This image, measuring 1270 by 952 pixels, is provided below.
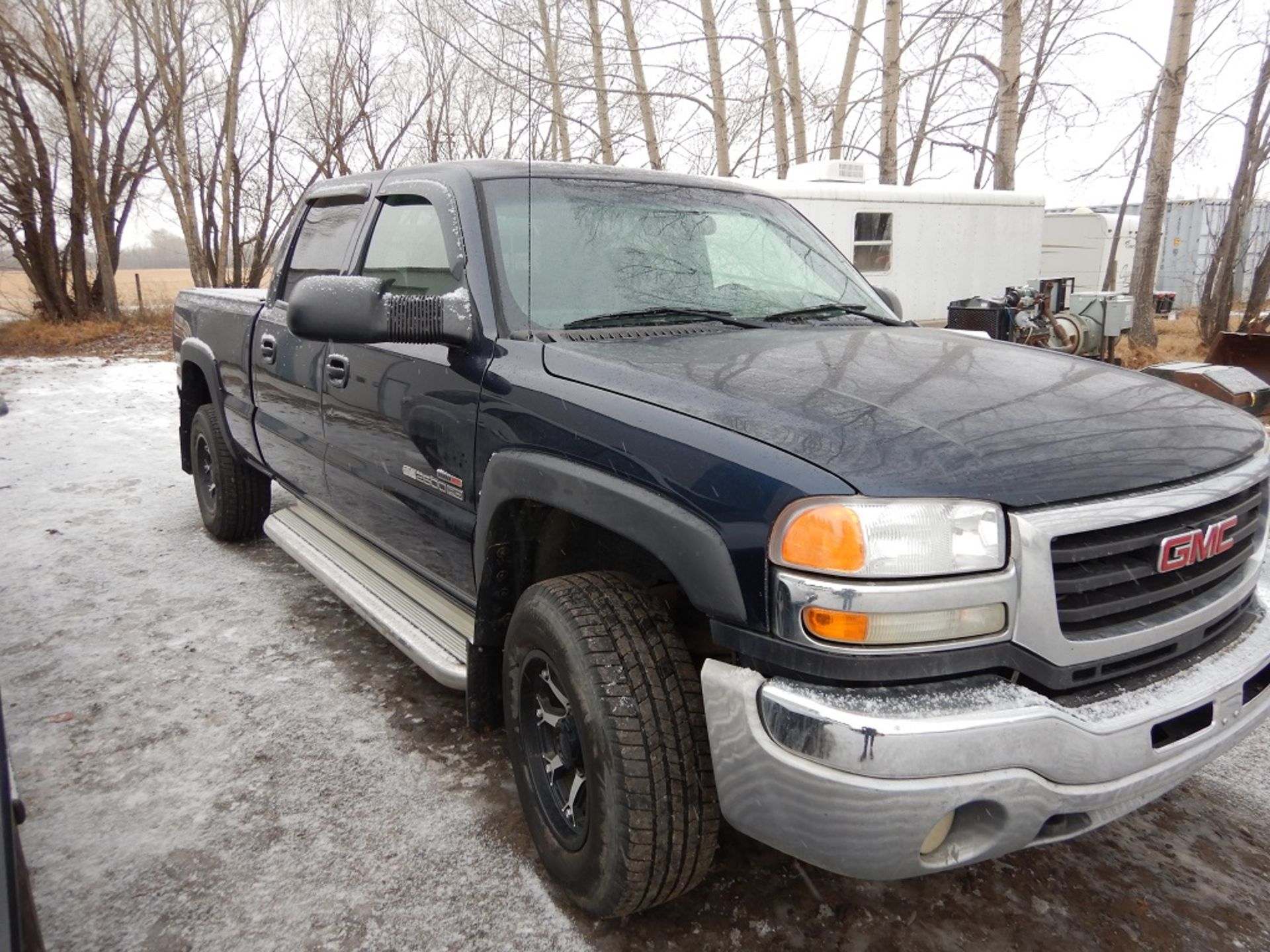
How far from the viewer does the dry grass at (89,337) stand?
14.7 m

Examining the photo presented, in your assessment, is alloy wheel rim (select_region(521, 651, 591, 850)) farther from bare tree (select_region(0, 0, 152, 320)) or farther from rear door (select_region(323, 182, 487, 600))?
bare tree (select_region(0, 0, 152, 320))

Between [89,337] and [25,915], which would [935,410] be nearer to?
[25,915]

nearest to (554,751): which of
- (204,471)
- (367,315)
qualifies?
(367,315)

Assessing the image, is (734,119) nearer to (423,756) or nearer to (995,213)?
(995,213)

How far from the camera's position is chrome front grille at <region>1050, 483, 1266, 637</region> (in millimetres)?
1824

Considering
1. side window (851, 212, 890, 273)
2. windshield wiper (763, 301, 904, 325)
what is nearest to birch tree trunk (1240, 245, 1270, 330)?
side window (851, 212, 890, 273)

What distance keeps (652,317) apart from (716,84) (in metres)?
16.8

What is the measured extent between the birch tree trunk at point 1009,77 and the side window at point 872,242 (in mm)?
3349

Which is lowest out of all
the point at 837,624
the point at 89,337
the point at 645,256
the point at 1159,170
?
the point at 89,337

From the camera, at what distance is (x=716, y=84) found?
707 inches

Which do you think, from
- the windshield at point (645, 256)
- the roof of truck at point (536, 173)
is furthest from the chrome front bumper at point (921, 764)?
the roof of truck at point (536, 173)

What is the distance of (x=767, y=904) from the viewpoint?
238cm

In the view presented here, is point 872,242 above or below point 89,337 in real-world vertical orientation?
above

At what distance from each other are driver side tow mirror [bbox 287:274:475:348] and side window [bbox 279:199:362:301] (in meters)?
1.23
